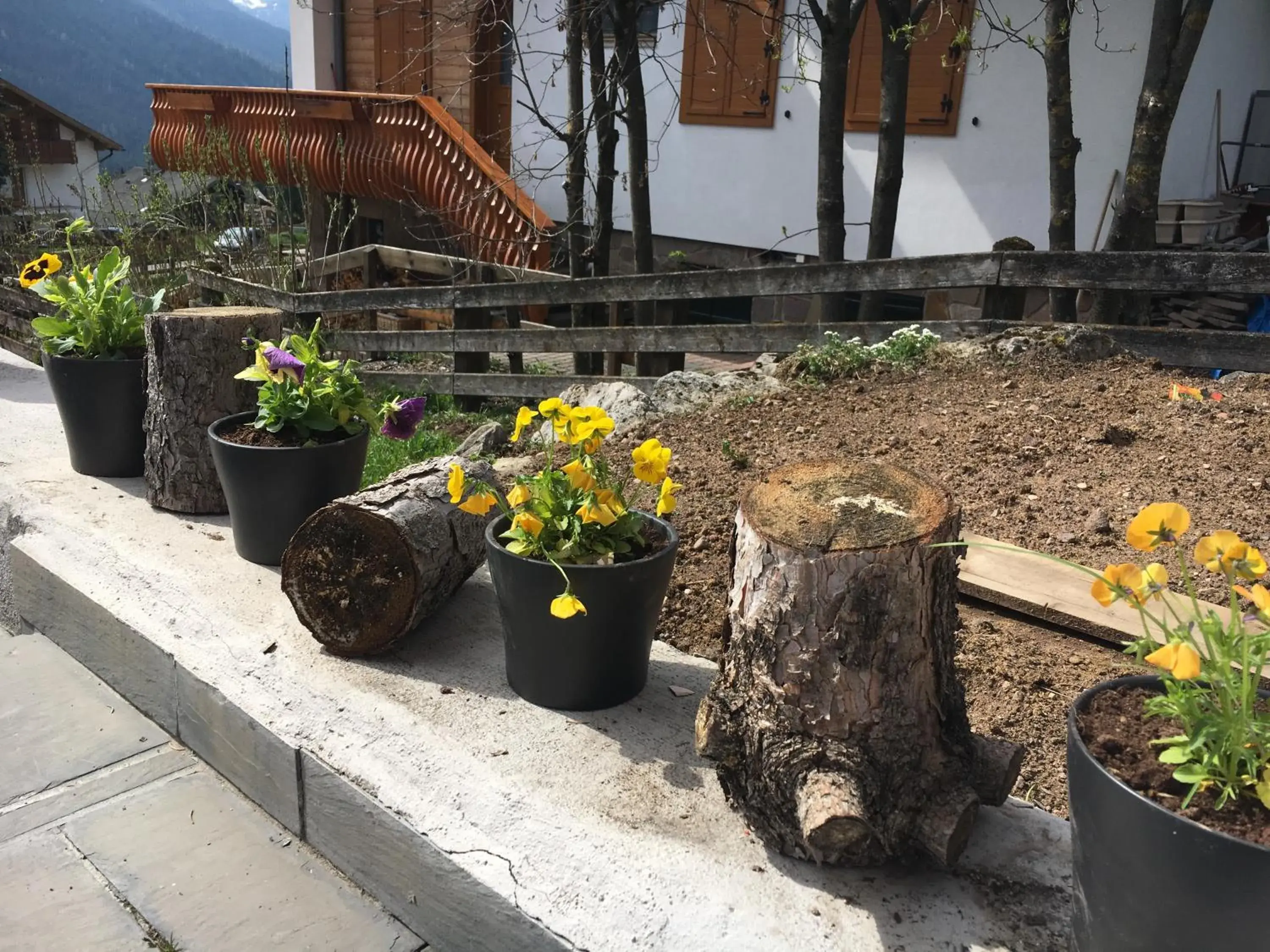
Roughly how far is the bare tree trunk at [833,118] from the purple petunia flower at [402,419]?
398cm

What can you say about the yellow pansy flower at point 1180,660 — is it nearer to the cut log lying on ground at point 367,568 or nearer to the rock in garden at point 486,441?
the cut log lying on ground at point 367,568

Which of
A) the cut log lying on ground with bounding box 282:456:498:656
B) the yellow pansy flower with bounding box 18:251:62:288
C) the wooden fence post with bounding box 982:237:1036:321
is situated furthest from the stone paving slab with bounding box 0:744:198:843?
the wooden fence post with bounding box 982:237:1036:321

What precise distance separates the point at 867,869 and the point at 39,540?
2994 millimetres

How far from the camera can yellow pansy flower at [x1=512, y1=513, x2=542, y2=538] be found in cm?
232

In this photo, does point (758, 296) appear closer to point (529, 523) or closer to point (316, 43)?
point (529, 523)

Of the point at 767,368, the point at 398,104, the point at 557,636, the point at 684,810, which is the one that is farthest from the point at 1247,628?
the point at 398,104

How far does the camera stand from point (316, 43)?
1487 cm

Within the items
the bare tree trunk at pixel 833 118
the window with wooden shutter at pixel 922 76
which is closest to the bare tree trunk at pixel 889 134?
the bare tree trunk at pixel 833 118

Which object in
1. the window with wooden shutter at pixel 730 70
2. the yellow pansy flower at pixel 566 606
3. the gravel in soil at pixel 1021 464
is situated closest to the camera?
the yellow pansy flower at pixel 566 606

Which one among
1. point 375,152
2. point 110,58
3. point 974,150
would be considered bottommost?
point 974,150

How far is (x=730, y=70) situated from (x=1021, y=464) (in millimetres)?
8033

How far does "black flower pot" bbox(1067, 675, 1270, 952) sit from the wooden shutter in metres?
13.7

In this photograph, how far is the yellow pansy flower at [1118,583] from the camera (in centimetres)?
154

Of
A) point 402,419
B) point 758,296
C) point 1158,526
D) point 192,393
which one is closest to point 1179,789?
point 1158,526
